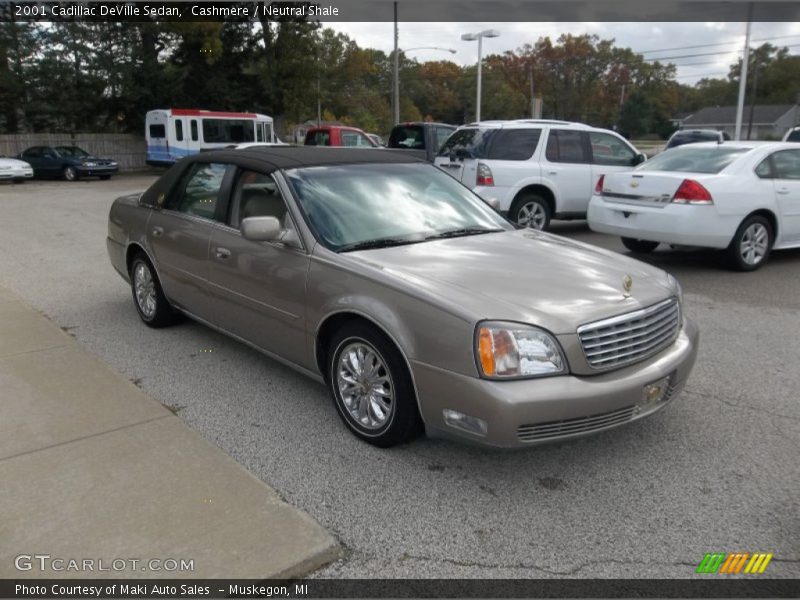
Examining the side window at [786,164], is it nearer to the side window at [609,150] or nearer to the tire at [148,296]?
the side window at [609,150]

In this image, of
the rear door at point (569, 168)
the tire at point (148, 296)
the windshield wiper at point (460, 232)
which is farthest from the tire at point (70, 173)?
the windshield wiper at point (460, 232)

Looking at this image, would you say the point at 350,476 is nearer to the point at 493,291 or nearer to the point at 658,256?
the point at 493,291

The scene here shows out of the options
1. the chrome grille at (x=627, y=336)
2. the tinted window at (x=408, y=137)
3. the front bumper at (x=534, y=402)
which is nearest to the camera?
the front bumper at (x=534, y=402)

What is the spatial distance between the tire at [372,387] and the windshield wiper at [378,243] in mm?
520

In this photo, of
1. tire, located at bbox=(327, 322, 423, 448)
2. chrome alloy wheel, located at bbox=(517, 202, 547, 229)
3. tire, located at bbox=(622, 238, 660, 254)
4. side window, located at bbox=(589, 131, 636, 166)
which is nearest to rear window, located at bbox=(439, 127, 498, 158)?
chrome alloy wheel, located at bbox=(517, 202, 547, 229)

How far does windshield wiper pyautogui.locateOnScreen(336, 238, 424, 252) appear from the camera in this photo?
3961mm

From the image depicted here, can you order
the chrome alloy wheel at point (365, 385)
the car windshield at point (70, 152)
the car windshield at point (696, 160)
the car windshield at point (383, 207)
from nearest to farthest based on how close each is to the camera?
the chrome alloy wheel at point (365, 385) < the car windshield at point (383, 207) < the car windshield at point (696, 160) < the car windshield at point (70, 152)

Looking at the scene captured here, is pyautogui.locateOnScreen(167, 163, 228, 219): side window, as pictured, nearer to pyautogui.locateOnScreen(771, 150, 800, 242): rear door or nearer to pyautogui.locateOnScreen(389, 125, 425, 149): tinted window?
pyautogui.locateOnScreen(771, 150, 800, 242): rear door

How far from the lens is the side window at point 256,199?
4.31 meters

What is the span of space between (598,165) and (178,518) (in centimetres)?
965

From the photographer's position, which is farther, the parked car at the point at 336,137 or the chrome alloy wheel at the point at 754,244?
the parked car at the point at 336,137

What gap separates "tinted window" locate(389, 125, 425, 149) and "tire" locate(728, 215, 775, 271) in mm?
7748

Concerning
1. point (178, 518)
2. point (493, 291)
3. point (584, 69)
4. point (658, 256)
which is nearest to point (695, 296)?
point (658, 256)

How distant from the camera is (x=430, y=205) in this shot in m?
4.59
